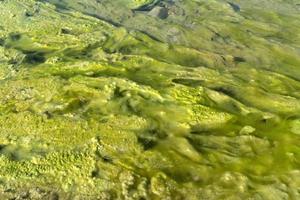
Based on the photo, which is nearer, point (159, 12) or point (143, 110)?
point (143, 110)

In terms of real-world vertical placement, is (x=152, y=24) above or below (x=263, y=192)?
below

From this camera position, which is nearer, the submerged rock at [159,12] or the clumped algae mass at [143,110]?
the clumped algae mass at [143,110]

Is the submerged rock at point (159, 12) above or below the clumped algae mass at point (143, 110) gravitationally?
below

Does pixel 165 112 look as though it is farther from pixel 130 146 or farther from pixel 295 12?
pixel 295 12

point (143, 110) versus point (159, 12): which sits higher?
point (143, 110)

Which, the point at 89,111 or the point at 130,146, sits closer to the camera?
the point at 130,146

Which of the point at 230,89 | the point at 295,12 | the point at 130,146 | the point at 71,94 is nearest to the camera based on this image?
the point at 130,146

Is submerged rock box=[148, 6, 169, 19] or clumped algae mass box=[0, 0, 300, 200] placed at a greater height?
clumped algae mass box=[0, 0, 300, 200]

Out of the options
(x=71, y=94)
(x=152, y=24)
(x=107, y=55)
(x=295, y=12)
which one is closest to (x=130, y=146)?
(x=71, y=94)
